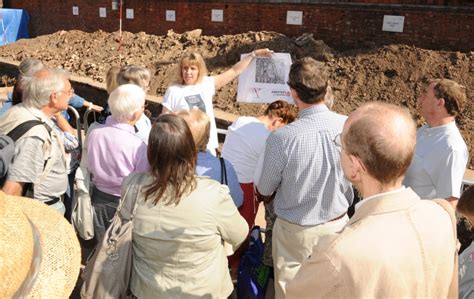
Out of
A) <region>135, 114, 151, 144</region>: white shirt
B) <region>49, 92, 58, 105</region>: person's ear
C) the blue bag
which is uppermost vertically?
<region>49, 92, 58, 105</region>: person's ear

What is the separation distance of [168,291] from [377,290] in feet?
4.39

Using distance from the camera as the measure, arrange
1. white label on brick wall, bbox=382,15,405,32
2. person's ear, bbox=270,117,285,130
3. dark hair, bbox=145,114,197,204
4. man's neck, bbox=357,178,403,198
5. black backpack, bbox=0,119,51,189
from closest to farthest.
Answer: man's neck, bbox=357,178,403,198
dark hair, bbox=145,114,197,204
black backpack, bbox=0,119,51,189
person's ear, bbox=270,117,285,130
white label on brick wall, bbox=382,15,405,32

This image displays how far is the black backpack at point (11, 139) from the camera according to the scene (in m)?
2.62

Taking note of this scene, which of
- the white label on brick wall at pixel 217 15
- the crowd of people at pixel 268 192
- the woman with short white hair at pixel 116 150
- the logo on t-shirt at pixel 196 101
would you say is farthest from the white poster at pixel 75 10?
the woman with short white hair at pixel 116 150

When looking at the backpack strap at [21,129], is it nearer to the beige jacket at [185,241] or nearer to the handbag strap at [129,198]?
the handbag strap at [129,198]

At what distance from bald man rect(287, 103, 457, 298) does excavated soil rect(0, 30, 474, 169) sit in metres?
6.32

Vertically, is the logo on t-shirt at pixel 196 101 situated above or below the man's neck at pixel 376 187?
below

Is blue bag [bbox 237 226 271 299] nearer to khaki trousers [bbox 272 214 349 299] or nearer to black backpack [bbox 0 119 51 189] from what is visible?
khaki trousers [bbox 272 214 349 299]

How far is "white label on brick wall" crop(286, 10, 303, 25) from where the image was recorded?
1171 centimetres

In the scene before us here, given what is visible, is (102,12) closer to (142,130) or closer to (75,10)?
(75,10)

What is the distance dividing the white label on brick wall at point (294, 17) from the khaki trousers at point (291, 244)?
9.66 metres

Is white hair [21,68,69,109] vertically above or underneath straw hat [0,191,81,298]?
above

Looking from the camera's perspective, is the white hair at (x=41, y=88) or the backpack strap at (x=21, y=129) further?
the white hair at (x=41, y=88)

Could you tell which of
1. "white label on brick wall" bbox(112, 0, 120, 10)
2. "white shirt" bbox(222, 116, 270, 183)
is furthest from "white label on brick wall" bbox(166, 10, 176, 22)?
"white shirt" bbox(222, 116, 270, 183)
